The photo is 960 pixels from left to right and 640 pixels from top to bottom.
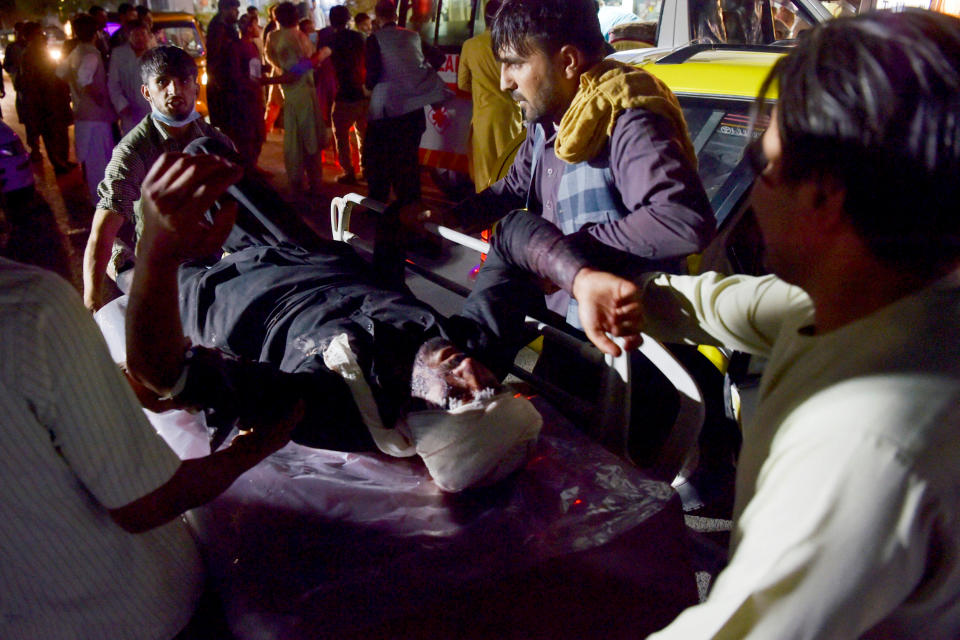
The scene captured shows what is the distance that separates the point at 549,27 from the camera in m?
2.05

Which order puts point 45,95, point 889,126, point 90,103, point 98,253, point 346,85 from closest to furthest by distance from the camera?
point 889,126
point 98,253
point 90,103
point 346,85
point 45,95

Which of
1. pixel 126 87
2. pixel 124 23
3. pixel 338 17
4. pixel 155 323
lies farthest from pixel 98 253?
pixel 124 23

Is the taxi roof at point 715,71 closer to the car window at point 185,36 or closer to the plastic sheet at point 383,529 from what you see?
the plastic sheet at point 383,529

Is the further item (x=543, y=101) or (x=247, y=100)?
(x=247, y=100)

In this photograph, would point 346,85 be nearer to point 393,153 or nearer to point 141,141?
point 393,153

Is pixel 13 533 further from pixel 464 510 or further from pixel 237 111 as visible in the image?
pixel 237 111

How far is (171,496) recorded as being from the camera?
1.22 m

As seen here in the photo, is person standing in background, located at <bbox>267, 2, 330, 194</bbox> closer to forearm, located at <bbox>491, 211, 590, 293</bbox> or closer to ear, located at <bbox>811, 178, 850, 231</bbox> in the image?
forearm, located at <bbox>491, 211, 590, 293</bbox>

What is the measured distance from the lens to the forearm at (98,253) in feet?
9.09

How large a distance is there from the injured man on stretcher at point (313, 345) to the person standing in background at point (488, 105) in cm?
324

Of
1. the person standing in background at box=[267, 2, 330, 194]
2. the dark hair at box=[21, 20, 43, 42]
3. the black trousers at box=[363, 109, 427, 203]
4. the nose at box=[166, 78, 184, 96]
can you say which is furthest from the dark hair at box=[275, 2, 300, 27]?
the nose at box=[166, 78, 184, 96]

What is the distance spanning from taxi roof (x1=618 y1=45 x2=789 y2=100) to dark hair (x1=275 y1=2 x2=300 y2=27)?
5.14 metres

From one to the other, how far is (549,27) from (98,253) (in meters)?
1.99

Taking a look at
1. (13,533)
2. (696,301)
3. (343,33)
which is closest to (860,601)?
(696,301)
